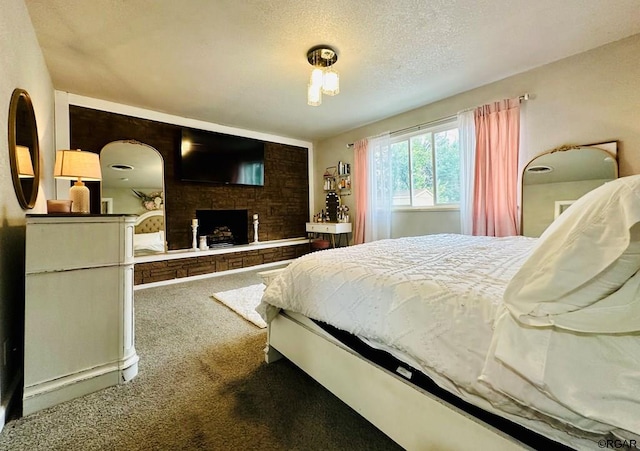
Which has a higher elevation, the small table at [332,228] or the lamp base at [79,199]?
the lamp base at [79,199]

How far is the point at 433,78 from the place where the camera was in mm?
3096

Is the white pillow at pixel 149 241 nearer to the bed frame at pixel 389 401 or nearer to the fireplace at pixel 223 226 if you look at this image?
the fireplace at pixel 223 226

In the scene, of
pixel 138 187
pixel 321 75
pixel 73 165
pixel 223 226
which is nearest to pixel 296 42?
pixel 321 75

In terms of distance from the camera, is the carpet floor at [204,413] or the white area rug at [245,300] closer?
the carpet floor at [204,413]

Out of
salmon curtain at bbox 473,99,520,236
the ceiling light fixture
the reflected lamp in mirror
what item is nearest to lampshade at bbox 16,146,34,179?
the reflected lamp in mirror

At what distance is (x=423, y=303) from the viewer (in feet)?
3.22

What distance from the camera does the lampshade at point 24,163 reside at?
1759 mm

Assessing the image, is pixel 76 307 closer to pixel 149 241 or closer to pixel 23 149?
pixel 23 149

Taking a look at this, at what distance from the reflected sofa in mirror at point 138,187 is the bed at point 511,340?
144 inches

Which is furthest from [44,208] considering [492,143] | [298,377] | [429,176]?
[492,143]

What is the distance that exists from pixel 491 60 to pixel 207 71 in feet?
9.83

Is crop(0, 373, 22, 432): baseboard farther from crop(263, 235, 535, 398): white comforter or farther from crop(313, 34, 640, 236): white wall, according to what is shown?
crop(313, 34, 640, 236): white wall

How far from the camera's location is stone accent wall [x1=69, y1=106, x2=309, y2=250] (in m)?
3.59

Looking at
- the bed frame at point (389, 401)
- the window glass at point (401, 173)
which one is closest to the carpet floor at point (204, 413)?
the bed frame at point (389, 401)
